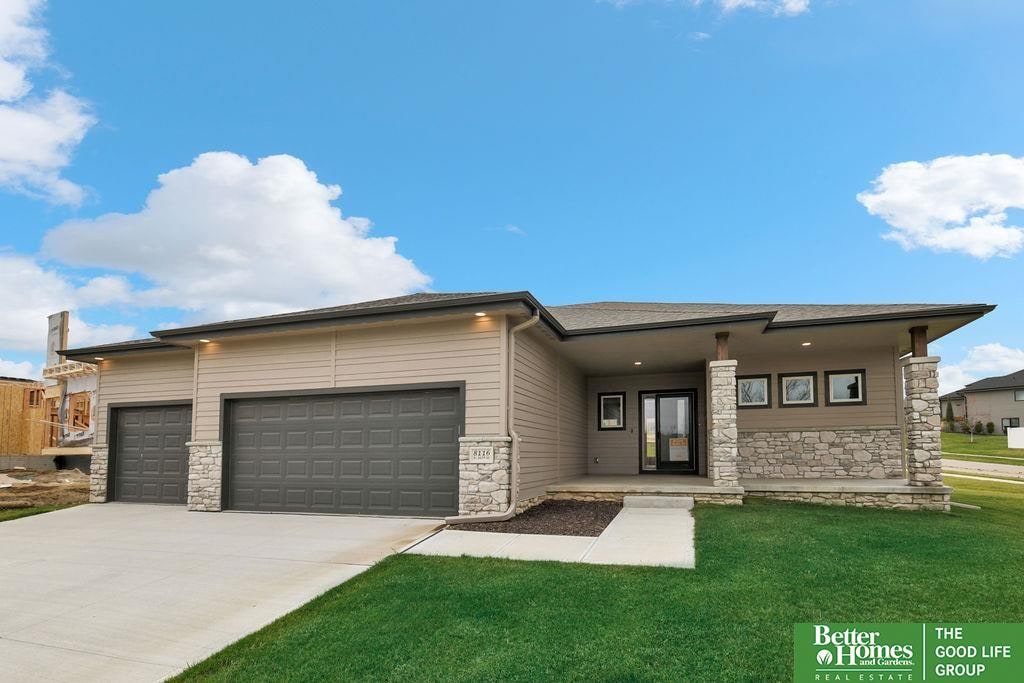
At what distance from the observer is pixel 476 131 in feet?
46.5

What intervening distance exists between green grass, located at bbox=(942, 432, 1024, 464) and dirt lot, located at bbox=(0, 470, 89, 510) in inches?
1336

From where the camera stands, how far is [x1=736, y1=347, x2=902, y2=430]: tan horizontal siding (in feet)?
39.7

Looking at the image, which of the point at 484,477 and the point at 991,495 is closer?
the point at 484,477

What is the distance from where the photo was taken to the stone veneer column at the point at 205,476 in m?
10.5

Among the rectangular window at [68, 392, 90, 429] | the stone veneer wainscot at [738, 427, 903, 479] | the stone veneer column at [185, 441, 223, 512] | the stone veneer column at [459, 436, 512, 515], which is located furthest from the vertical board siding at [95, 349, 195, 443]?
the stone veneer wainscot at [738, 427, 903, 479]

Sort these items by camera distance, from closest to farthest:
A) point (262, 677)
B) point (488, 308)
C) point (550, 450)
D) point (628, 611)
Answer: point (262, 677), point (628, 611), point (488, 308), point (550, 450)

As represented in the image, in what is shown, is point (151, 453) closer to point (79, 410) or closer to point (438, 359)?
point (438, 359)

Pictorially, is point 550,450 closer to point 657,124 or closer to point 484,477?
point 484,477

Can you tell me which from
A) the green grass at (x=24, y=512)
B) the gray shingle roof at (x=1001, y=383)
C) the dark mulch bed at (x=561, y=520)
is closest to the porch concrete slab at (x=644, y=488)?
the dark mulch bed at (x=561, y=520)

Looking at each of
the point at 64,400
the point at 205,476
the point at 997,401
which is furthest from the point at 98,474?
the point at 997,401

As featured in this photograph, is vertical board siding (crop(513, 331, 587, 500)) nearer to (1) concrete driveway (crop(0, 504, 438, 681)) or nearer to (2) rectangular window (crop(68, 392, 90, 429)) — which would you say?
(1) concrete driveway (crop(0, 504, 438, 681))

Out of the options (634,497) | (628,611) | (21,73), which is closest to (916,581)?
(628,611)

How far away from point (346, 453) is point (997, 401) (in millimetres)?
48021

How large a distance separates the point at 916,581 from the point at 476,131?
12314 millimetres
